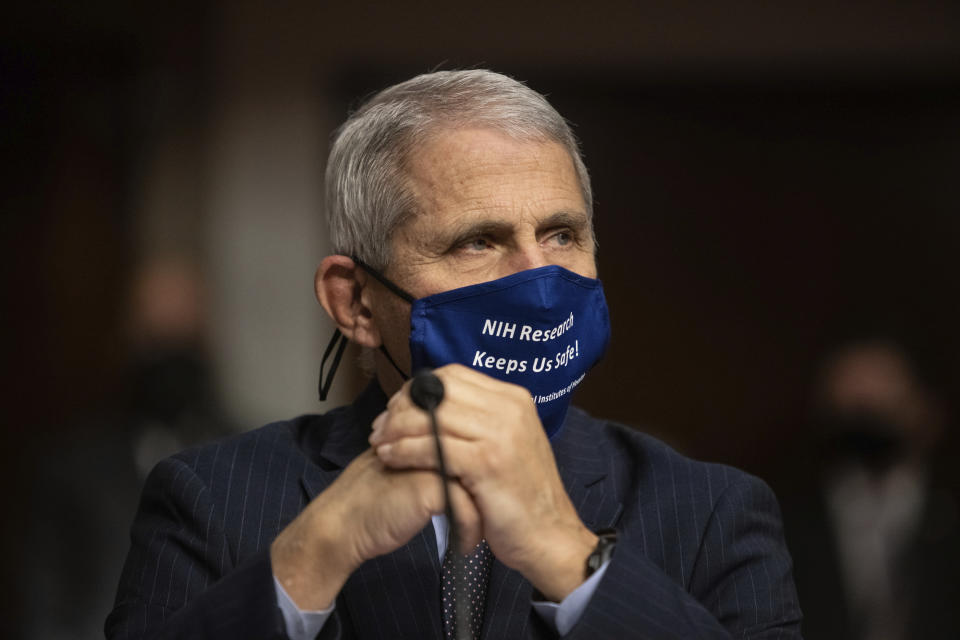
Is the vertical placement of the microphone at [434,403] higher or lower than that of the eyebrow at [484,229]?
lower

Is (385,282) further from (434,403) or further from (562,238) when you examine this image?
(434,403)

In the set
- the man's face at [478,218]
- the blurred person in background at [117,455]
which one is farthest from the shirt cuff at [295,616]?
the blurred person in background at [117,455]

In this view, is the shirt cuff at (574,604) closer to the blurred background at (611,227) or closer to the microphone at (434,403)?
the microphone at (434,403)

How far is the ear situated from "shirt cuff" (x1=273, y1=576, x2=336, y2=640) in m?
0.59

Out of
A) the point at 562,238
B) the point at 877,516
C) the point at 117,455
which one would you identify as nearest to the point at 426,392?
the point at 562,238

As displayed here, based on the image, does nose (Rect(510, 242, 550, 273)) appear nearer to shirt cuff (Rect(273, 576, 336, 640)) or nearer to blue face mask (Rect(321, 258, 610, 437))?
blue face mask (Rect(321, 258, 610, 437))

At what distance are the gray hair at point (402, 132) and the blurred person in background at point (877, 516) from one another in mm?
2546

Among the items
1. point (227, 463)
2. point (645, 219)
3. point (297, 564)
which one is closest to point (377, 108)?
point (227, 463)

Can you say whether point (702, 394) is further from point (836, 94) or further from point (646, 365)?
point (836, 94)

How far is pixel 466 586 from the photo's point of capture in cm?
196

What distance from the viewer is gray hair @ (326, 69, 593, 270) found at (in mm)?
2027

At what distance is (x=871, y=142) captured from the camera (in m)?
5.24

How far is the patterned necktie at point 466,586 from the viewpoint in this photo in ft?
6.30

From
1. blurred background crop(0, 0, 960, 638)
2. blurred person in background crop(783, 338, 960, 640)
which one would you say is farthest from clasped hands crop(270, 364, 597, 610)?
blurred background crop(0, 0, 960, 638)
